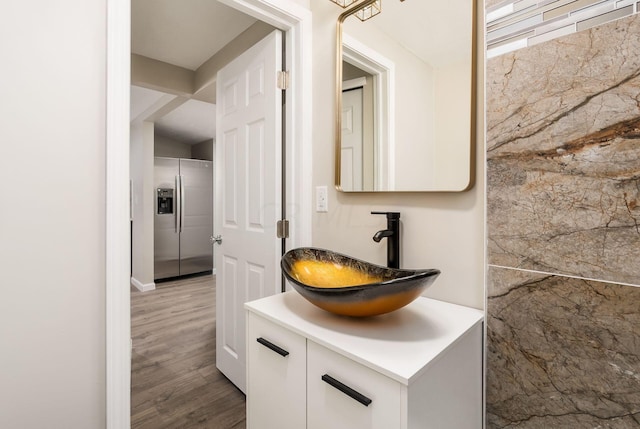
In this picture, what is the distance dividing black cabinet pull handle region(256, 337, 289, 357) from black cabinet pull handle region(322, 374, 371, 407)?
177mm

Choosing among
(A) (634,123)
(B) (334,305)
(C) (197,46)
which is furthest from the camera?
(C) (197,46)

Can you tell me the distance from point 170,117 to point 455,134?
14.3 feet

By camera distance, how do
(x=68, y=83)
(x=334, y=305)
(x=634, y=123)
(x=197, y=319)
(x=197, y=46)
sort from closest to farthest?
(x=634, y=123) < (x=334, y=305) < (x=68, y=83) < (x=197, y=46) < (x=197, y=319)

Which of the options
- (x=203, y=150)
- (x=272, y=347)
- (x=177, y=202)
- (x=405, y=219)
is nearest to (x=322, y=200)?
(x=405, y=219)

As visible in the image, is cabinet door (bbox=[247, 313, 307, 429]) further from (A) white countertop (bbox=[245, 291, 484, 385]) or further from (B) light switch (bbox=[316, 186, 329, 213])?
(B) light switch (bbox=[316, 186, 329, 213])

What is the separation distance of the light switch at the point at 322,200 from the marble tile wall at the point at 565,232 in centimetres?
79

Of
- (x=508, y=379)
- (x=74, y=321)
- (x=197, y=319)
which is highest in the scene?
(x=74, y=321)

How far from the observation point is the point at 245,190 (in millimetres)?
1926

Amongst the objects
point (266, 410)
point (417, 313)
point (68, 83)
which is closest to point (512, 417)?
point (417, 313)

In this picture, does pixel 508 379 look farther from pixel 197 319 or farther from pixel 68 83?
pixel 197 319

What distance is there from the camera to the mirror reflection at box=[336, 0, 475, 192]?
1.09m

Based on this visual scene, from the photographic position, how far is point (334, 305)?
915mm

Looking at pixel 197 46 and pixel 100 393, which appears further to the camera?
pixel 197 46

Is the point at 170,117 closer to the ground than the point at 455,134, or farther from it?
farther from it
